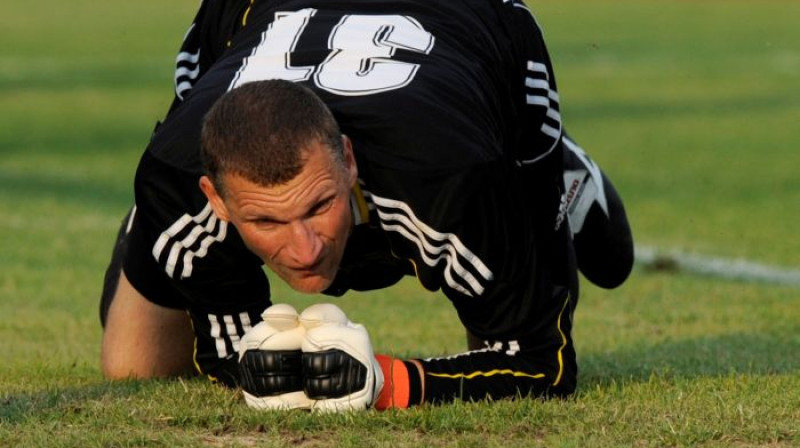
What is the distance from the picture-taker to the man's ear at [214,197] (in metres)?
4.88

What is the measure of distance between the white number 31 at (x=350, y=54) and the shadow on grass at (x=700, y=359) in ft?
4.88

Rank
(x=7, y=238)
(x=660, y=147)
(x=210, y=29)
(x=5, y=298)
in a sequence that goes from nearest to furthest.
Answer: (x=210, y=29)
(x=5, y=298)
(x=7, y=238)
(x=660, y=147)

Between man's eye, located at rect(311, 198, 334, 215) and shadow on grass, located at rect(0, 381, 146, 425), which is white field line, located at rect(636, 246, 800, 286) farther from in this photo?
man's eye, located at rect(311, 198, 334, 215)

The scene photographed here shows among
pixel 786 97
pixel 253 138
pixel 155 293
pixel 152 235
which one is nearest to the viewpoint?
pixel 253 138

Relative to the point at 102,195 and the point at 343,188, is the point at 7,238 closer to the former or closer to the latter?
the point at 102,195

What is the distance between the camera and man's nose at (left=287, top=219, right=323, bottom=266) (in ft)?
15.6

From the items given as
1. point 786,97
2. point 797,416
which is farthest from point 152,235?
point 786,97

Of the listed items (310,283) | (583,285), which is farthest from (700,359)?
(583,285)

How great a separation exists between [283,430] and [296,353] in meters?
0.27

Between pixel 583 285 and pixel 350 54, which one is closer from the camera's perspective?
pixel 350 54

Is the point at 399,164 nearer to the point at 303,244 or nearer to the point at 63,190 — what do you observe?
the point at 303,244

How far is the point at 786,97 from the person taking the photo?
74.3 ft

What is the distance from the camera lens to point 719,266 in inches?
428

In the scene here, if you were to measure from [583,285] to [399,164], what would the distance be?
5673 mm
